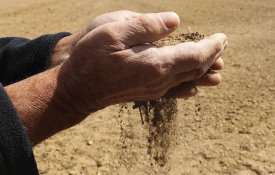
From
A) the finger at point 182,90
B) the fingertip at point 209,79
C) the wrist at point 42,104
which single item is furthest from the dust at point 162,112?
the wrist at point 42,104

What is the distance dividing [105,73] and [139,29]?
22 centimetres

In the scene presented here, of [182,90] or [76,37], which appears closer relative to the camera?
[182,90]

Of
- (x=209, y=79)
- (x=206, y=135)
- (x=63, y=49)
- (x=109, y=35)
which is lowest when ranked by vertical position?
(x=206, y=135)

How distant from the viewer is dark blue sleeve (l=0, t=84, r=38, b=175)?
1.43m

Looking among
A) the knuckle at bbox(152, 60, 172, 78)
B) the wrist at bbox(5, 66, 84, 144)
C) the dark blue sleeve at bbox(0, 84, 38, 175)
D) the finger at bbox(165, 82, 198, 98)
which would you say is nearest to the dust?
the finger at bbox(165, 82, 198, 98)

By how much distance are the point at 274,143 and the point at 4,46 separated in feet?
6.89

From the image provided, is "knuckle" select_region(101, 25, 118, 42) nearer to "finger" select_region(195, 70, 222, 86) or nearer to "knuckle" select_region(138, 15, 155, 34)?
"knuckle" select_region(138, 15, 155, 34)

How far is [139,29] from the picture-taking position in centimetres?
170

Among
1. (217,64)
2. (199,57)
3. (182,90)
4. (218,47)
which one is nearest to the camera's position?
(199,57)

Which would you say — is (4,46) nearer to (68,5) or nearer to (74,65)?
(74,65)

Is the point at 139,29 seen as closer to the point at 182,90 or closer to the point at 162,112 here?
the point at 182,90

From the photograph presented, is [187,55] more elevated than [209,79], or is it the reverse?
[187,55]

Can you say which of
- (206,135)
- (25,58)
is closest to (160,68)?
(25,58)

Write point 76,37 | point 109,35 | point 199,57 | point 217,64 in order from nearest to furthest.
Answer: point 109,35, point 199,57, point 217,64, point 76,37
